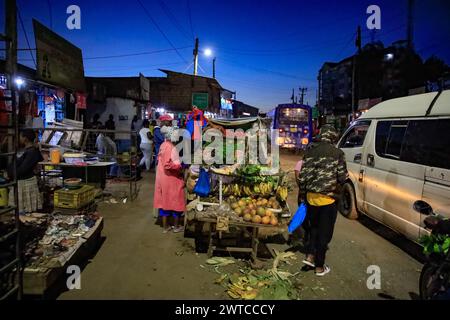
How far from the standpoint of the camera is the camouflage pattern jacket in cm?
429

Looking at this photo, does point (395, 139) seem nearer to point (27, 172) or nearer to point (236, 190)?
point (236, 190)

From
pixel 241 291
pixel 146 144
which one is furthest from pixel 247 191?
pixel 146 144

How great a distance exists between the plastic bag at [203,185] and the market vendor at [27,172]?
3025mm

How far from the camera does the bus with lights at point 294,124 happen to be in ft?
76.9

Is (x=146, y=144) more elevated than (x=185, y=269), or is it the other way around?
(x=146, y=144)

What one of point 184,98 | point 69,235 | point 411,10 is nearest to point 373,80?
point 411,10

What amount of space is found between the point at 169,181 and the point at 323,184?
9.78ft

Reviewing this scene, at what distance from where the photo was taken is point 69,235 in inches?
184

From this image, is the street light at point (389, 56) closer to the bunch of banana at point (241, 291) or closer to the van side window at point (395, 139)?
the van side window at point (395, 139)

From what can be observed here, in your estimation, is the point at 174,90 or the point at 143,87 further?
the point at 174,90

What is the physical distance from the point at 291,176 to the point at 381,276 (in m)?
8.42

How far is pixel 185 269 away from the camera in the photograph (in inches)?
178

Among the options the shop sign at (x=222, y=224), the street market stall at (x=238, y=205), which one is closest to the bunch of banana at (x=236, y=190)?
the street market stall at (x=238, y=205)
